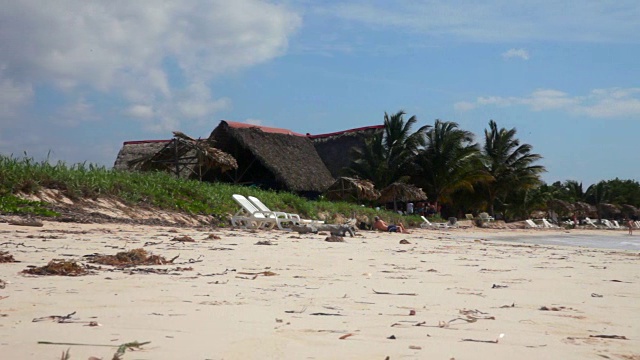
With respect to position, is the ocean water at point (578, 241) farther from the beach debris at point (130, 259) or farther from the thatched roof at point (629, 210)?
the thatched roof at point (629, 210)

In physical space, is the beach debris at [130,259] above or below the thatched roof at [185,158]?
below

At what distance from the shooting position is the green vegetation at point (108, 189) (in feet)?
33.8

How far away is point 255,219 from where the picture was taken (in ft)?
44.7

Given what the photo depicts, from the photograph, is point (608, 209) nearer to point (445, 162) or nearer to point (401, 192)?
point (445, 162)

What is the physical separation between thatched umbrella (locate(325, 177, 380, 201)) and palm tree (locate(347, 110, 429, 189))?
407 centimetres

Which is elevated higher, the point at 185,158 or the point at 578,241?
the point at 185,158

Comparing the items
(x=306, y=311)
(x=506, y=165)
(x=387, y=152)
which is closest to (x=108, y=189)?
(x=306, y=311)

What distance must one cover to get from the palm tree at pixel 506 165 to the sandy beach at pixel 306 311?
3032 cm

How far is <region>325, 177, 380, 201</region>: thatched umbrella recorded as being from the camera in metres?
24.0

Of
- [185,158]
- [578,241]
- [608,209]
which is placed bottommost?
[578,241]

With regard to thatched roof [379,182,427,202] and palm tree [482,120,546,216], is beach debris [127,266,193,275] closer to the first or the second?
thatched roof [379,182,427,202]

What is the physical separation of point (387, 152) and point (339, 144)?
3.12m

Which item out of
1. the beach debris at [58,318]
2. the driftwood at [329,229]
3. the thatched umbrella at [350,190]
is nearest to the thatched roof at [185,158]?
the thatched umbrella at [350,190]

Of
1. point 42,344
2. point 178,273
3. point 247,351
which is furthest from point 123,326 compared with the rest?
point 178,273
